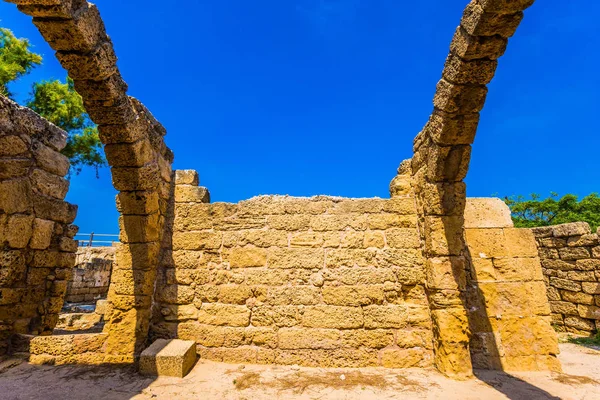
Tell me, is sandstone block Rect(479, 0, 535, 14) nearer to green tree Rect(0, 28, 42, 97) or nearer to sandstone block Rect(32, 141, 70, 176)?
sandstone block Rect(32, 141, 70, 176)

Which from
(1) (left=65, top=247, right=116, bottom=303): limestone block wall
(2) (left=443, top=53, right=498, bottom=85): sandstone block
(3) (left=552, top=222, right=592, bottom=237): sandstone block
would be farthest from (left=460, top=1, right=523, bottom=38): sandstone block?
(1) (left=65, top=247, right=116, bottom=303): limestone block wall

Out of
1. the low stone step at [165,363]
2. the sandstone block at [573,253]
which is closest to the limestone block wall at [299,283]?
the low stone step at [165,363]

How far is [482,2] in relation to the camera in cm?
246

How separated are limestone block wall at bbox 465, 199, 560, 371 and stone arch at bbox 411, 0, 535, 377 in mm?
233

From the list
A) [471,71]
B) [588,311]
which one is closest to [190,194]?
[471,71]

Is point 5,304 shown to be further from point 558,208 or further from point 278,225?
point 558,208

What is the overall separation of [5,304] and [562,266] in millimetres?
10113

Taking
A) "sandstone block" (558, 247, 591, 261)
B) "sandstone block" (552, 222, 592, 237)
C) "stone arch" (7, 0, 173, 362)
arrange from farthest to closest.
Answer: "sandstone block" (552, 222, 592, 237), "sandstone block" (558, 247, 591, 261), "stone arch" (7, 0, 173, 362)

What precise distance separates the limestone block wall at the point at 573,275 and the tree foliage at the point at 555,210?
8751mm

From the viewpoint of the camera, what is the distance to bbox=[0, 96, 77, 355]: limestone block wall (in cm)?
387

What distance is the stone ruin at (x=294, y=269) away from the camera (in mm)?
3582

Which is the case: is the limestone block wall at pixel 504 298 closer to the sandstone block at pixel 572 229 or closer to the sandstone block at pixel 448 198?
the sandstone block at pixel 448 198

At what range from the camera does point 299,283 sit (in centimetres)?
393

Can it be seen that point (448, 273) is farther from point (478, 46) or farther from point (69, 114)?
point (69, 114)
